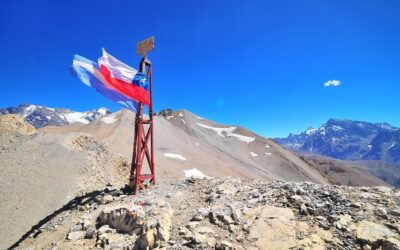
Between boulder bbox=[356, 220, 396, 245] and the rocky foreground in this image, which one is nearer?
boulder bbox=[356, 220, 396, 245]

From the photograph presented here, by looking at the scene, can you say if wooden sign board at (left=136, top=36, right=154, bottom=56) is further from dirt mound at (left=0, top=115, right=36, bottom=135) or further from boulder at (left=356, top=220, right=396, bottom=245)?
dirt mound at (left=0, top=115, right=36, bottom=135)

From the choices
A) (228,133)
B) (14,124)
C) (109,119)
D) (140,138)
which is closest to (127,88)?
(140,138)

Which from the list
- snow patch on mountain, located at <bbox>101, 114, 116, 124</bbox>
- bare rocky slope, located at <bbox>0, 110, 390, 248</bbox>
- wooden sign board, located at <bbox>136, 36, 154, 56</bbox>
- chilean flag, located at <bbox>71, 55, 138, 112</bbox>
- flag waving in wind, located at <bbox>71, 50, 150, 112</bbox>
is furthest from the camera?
snow patch on mountain, located at <bbox>101, 114, 116, 124</bbox>

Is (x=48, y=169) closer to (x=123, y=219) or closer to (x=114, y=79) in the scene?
(x=114, y=79)

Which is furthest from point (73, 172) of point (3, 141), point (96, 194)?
point (96, 194)

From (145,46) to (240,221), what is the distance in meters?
12.5

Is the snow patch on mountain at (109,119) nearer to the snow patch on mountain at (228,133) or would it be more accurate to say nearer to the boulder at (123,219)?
→ the snow patch on mountain at (228,133)

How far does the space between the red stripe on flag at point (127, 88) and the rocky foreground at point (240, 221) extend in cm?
594

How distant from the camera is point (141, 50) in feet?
64.1

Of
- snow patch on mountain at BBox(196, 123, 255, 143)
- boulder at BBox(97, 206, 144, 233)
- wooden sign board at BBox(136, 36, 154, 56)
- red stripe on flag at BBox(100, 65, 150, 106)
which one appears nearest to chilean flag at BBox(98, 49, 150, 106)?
red stripe on flag at BBox(100, 65, 150, 106)

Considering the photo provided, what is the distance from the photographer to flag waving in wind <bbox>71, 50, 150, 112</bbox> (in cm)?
1664

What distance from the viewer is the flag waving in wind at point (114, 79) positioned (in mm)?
16641

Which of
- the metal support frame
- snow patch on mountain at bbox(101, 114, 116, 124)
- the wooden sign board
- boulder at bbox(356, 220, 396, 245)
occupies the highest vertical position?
snow patch on mountain at bbox(101, 114, 116, 124)

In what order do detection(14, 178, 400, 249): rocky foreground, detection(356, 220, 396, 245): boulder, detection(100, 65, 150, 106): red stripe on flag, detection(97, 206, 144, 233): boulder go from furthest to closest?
detection(100, 65, 150, 106): red stripe on flag < detection(97, 206, 144, 233): boulder < detection(14, 178, 400, 249): rocky foreground < detection(356, 220, 396, 245): boulder
